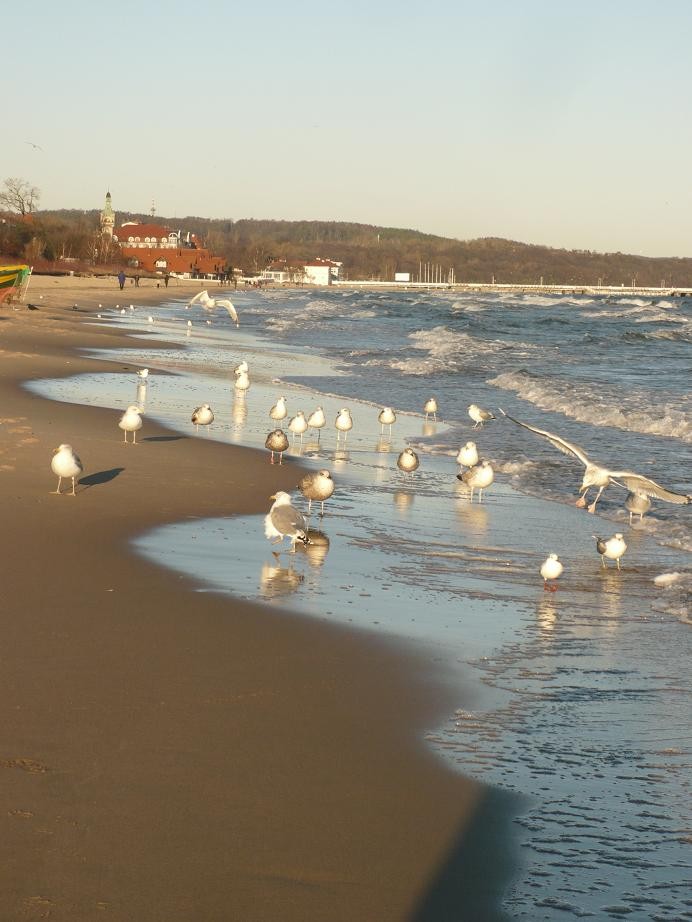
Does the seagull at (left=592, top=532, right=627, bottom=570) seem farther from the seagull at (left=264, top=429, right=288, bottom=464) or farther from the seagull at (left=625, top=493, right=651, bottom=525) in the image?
the seagull at (left=264, top=429, right=288, bottom=464)

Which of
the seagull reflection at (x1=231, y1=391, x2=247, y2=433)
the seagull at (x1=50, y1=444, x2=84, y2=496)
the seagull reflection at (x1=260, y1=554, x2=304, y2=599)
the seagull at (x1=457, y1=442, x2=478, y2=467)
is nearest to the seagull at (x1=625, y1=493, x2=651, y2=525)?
the seagull at (x1=457, y1=442, x2=478, y2=467)

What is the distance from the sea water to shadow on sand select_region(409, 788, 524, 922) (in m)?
0.06

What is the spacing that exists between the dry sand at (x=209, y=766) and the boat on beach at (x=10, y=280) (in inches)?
1282

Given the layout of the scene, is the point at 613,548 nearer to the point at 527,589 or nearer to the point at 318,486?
the point at 527,589

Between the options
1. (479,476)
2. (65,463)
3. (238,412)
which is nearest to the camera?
(65,463)

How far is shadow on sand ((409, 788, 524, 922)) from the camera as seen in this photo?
3.84 m

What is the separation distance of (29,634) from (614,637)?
3408 mm

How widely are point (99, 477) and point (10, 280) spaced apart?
30422 millimetres

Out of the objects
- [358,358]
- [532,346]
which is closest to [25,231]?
[532,346]

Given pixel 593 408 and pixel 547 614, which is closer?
pixel 547 614

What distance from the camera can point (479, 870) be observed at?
414cm

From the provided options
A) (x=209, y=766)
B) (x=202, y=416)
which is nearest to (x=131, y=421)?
(x=202, y=416)

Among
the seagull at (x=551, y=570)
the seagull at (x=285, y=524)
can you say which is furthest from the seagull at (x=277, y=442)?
the seagull at (x=551, y=570)

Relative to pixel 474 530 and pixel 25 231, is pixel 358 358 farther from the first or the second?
pixel 25 231
